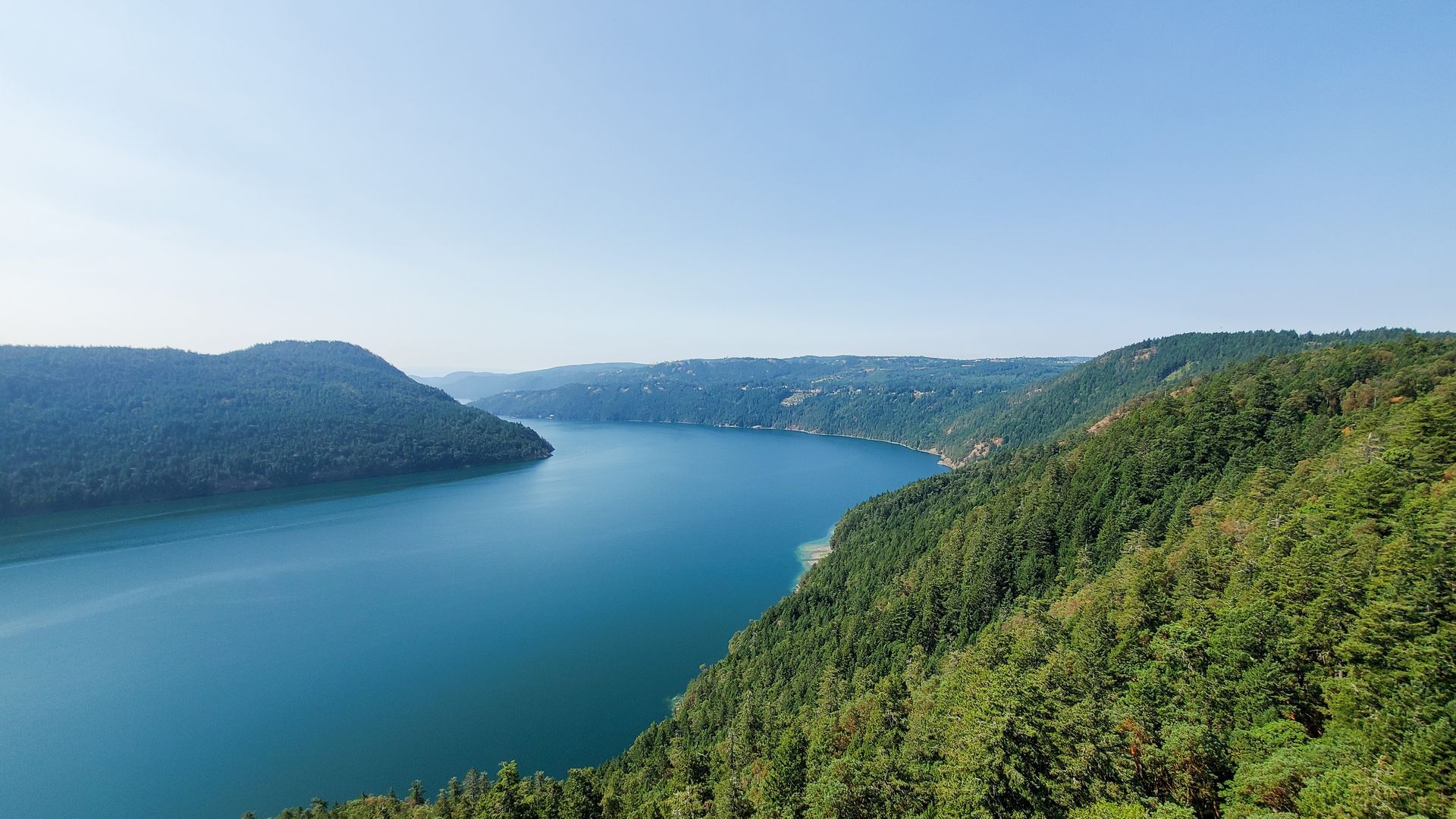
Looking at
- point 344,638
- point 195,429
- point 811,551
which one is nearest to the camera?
point 344,638

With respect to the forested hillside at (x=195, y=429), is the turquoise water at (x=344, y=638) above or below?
below

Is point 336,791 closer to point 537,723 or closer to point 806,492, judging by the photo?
point 537,723

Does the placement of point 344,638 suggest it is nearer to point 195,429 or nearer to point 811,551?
point 811,551

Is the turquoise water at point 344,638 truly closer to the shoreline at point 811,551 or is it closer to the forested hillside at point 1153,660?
the shoreline at point 811,551

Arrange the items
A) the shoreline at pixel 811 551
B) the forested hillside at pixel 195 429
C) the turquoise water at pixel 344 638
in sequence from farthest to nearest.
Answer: the forested hillside at pixel 195 429, the shoreline at pixel 811 551, the turquoise water at pixel 344 638

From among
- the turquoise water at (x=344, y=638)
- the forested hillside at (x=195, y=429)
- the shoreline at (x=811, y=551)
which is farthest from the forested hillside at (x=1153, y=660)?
the forested hillside at (x=195, y=429)

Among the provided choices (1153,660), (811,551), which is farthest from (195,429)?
(1153,660)

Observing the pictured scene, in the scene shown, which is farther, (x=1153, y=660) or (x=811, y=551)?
(x=811, y=551)
